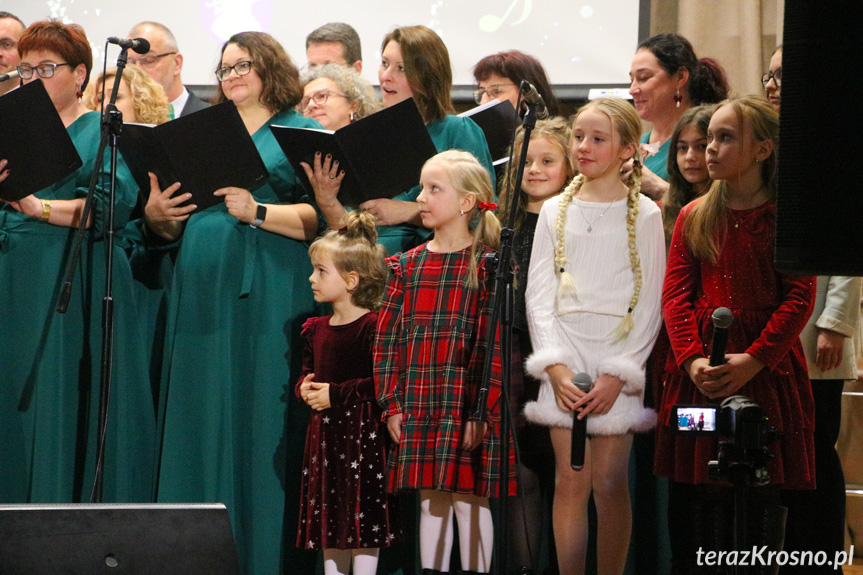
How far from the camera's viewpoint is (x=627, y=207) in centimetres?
278

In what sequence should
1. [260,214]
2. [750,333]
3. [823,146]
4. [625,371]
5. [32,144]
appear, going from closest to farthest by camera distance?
[823,146], [750,333], [625,371], [32,144], [260,214]

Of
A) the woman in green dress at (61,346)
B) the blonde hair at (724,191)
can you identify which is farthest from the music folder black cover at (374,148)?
the blonde hair at (724,191)

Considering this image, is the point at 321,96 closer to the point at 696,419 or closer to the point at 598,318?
the point at 598,318

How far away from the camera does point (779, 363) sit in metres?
2.54

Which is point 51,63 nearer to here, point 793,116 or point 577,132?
point 577,132

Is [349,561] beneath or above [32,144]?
beneath

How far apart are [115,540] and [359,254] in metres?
1.29

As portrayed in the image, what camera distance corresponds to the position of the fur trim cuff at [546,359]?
2709mm

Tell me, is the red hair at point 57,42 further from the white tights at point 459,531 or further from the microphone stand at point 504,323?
the white tights at point 459,531

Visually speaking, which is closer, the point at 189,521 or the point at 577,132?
the point at 189,521

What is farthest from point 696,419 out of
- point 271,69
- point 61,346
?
point 61,346

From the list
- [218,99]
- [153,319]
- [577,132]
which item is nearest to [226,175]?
[218,99]

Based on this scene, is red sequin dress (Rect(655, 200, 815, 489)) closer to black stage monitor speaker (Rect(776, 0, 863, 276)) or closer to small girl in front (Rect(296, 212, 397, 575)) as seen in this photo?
small girl in front (Rect(296, 212, 397, 575))

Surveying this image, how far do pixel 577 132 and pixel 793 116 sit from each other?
1.54 metres
